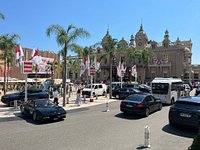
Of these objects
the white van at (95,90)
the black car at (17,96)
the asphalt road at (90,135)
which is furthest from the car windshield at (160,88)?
the black car at (17,96)

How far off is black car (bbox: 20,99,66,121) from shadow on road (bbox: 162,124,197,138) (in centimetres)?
641

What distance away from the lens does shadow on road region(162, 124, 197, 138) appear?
11.5 meters

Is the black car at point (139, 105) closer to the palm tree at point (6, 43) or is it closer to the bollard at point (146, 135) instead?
the bollard at point (146, 135)

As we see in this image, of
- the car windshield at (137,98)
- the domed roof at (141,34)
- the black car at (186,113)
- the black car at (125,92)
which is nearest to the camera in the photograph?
the black car at (186,113)

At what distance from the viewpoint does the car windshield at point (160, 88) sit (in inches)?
906

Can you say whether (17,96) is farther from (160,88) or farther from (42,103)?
(160,88)

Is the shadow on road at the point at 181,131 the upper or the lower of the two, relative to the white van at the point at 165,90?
lower

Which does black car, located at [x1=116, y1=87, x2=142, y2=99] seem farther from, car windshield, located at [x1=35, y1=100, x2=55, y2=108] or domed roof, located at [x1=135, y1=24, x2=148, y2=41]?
domed roof, located at [x1=135, y1=24, x2=148, y2=41]

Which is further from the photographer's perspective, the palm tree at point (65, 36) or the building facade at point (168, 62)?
the building facade at point (168, 62)

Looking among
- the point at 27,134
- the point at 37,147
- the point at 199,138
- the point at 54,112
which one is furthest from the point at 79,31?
the point at 199,138

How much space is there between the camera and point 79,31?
2239 centimetres

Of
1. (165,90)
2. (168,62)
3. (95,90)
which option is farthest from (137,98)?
(168,62)

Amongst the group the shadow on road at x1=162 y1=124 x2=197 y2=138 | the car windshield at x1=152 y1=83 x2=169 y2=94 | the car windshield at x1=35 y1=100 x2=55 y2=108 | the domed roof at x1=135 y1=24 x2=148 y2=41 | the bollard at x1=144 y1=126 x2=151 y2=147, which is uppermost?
the domed roof at x1=135 y1=24 x2=148 y2=41

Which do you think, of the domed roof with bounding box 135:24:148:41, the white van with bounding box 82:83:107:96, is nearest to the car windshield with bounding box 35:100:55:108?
the white van with bounding box 82:83:107:96
